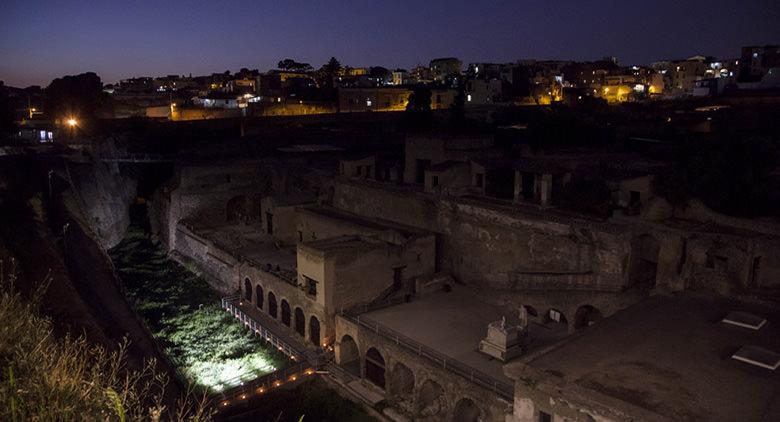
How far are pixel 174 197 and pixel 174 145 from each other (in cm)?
1211

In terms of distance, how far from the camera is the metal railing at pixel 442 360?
44.6 feet

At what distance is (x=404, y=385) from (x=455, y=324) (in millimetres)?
2234

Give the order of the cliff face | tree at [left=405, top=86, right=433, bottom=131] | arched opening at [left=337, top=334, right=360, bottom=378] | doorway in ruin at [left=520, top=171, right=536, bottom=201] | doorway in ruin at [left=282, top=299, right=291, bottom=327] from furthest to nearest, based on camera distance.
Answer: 1. tree at [left=405, top=86, right=433, bottom=131]
2. the cliff face
3. doorway in ruin at [left=520, top=171, right=536, bottom=201]
4. doorway in ruin at [left=282, top=299, right=291, bottom=327]
5. arched opening at [left=337, top=334, right=360, bottom=378]

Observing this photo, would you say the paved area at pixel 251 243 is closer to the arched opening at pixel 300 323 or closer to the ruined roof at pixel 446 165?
the arched opening at pixel 300 323

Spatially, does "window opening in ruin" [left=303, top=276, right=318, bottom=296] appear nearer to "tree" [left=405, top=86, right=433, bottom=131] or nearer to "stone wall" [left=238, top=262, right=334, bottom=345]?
"stone wall" [left=238, top=262, right=334, bottom=345]

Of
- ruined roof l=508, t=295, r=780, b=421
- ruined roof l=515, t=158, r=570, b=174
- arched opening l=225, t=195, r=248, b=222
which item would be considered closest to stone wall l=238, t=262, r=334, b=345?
ruined roof l=515, t=158, r=570, b=174

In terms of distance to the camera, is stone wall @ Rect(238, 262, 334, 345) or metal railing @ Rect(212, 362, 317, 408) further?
stone wall @ Rect(238, 262, 334, 345)

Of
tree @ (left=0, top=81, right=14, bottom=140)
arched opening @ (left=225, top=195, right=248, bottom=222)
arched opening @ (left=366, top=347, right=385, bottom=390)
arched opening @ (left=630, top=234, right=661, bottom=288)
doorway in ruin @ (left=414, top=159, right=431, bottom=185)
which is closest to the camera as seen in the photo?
arched opening @ (left=366, top=347, right=385, bottom=390)

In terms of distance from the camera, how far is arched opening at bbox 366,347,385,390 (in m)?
17.0

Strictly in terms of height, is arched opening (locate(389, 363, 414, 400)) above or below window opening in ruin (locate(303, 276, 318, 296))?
below

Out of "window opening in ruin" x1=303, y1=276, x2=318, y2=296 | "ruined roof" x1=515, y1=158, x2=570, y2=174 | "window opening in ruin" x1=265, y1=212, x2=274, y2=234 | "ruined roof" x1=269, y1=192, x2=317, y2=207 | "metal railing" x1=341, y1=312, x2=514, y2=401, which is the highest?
"ruined roof" x1=515, y1=158, x2=570, y2=174

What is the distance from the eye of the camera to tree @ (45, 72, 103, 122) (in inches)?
1839

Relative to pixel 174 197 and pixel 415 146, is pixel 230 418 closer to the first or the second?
pixel 415 146

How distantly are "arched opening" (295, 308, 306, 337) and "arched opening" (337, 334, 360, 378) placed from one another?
7.07ft
